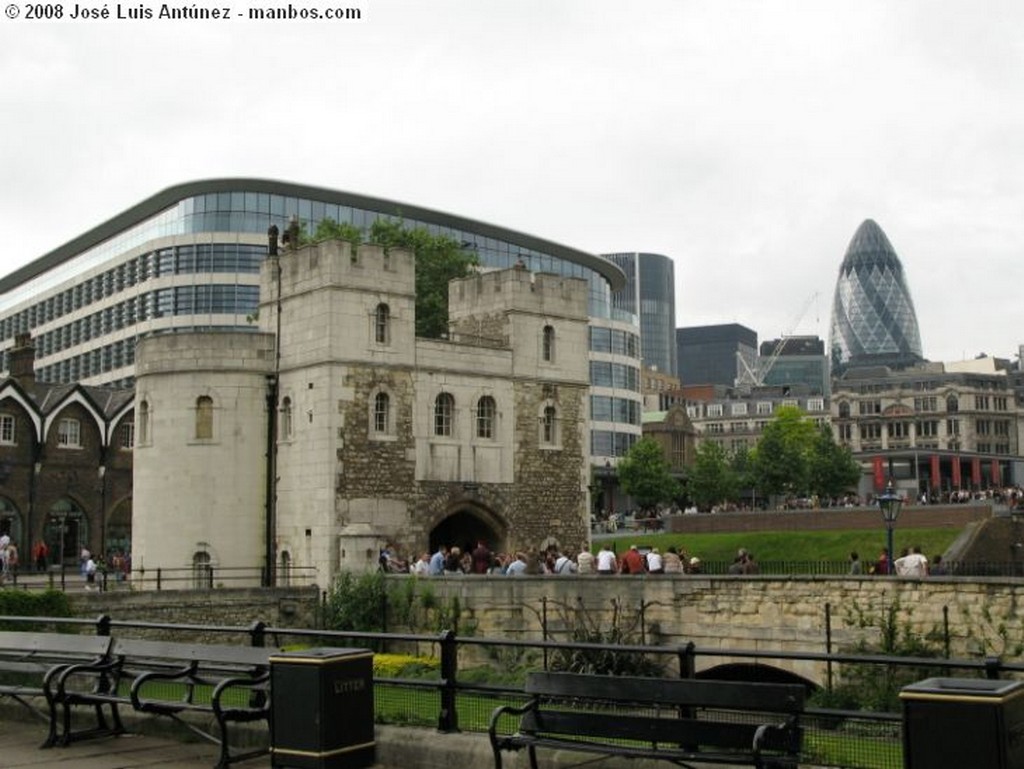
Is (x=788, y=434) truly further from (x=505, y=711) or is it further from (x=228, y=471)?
(x=505, y=711)

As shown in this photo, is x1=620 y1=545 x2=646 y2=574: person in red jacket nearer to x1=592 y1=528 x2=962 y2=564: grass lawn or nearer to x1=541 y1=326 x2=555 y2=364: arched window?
x1=541 y1=326 x2=555 y2=364: arched window

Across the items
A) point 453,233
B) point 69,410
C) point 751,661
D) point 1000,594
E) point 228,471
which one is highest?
point 453,233

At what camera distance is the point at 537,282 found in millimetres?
43469

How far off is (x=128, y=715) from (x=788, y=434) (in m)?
88.8

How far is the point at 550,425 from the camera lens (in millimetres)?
43469

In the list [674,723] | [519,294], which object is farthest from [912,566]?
[674,723]

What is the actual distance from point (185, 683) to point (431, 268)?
145ft

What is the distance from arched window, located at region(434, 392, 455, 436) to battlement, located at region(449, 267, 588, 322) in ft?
13.5

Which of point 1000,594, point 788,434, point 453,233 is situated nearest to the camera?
point 1000,594

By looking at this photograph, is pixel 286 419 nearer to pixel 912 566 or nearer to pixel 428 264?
pixel 428 264

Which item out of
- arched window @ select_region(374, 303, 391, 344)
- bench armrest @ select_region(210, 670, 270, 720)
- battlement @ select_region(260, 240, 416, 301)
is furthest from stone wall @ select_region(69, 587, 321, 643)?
bench armrest @ select_region(210, 670, 270, 720)

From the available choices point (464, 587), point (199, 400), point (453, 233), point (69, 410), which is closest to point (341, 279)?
point (199, 400)

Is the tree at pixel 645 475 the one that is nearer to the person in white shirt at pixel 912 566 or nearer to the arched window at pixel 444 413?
the arched window at pixel 444 413

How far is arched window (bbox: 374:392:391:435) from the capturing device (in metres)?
38.7
